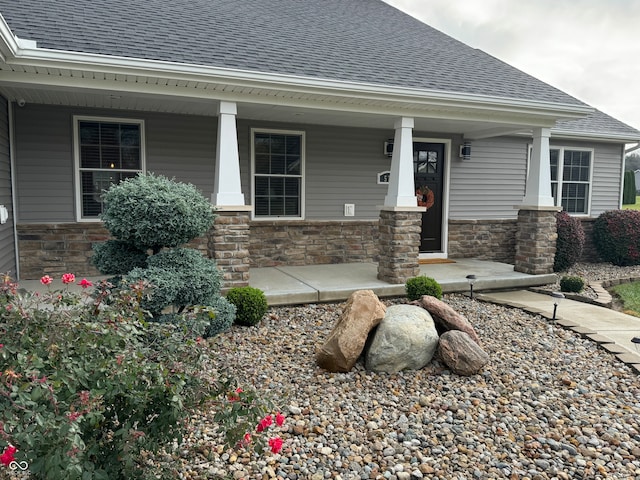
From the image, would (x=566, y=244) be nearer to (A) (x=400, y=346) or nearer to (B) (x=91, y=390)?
(A) (x=400, y=346)

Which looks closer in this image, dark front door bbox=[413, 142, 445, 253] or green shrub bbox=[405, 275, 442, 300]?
green shrub bbox=[405, 275, 442, 300]

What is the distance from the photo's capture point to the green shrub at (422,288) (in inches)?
231

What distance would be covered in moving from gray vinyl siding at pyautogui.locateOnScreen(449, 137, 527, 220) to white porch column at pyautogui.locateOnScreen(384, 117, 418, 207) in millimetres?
2807

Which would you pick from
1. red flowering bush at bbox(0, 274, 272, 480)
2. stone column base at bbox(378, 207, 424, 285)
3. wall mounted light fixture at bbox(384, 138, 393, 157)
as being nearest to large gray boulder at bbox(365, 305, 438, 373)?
red flowering bush at bbox(0, 274, 272, 480)

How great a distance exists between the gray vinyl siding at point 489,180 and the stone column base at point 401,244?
2918mm

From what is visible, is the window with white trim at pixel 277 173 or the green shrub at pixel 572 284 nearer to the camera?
the green shrub at pixel 572 284

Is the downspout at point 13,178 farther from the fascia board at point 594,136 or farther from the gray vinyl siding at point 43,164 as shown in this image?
the fascia board at point 594,136

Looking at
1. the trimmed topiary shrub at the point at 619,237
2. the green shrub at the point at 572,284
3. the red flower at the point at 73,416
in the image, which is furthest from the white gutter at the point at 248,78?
the red flower at the point at 73,416

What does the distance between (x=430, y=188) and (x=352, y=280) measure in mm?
3291

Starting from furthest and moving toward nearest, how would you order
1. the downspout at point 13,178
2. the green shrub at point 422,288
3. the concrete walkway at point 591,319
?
1. the downspout at point 13,178
2. the green shrub at point 422,288
3. the concrete walkway at point 591,319

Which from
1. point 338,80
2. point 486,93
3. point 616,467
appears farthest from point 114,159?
point 616,467

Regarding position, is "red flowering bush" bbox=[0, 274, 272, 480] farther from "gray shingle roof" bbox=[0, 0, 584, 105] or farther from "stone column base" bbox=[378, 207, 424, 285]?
"stone column base" bbox=[378, 207, 424, 285]

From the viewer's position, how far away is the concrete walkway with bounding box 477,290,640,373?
4652mm

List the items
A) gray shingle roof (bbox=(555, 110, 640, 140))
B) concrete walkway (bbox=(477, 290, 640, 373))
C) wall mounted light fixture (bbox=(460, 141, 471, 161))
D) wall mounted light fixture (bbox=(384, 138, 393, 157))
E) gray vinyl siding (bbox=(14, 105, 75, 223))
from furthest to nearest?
1. gray shingle roof (bbox=(555, 110, 640, 140))
2. wall mounted light fixture (bbox=(460, 141, 471, 161))
3. wall mounted light fixture (bbox=(384, 138, 393, 157))
4. gray vinyl siding (bbox=(14, 105, 75, 223))
5. concrete walkway (bbox=(477, 290, 640, 373))
